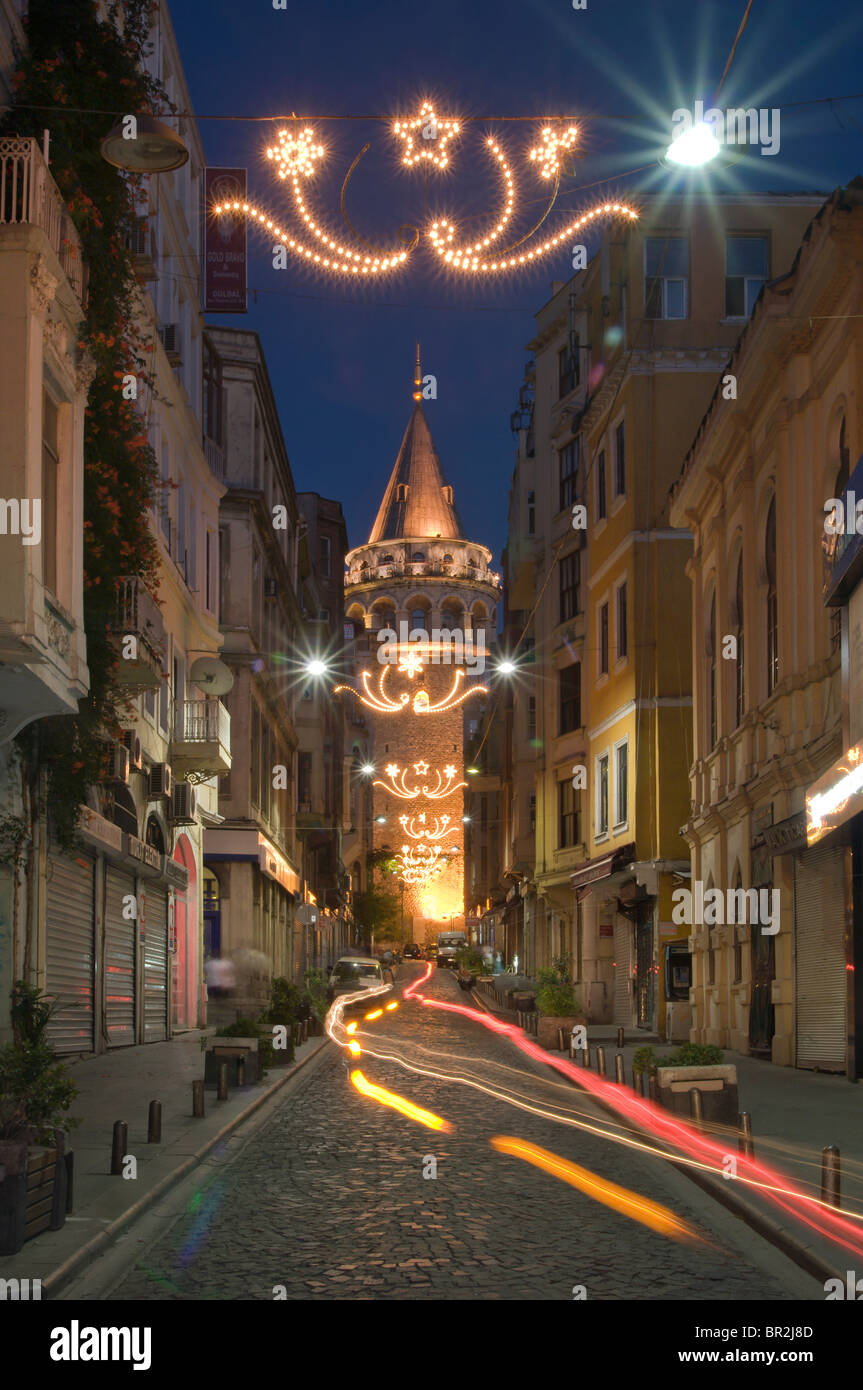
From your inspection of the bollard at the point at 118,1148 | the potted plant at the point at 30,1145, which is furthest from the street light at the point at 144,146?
the bollard at the point at 118,1148

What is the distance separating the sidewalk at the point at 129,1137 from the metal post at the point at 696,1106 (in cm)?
464

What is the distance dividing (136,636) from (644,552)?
17484 mm

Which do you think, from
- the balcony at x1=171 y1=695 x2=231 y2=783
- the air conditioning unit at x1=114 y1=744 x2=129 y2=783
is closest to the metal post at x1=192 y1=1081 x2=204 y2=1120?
the air conditioning unit at x1=114 y1=744 x2=129 y2=783

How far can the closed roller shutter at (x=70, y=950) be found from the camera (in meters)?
21.1

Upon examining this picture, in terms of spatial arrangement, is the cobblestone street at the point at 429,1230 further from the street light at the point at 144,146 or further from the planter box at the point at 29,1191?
the street light at the point at 144,146

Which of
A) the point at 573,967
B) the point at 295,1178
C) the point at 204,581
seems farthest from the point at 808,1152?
the point at 573,967

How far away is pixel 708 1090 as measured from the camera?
1552 cm

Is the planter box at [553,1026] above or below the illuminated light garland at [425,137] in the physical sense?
below

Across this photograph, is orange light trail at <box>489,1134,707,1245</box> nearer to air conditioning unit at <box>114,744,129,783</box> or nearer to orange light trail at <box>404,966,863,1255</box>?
orange light trail at <box>404,966,863,1255</box>

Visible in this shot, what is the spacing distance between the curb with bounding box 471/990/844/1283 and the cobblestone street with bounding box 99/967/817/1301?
10cm

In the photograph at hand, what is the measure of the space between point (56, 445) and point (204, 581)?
66.8 ft

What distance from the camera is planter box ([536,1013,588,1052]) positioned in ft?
94.0

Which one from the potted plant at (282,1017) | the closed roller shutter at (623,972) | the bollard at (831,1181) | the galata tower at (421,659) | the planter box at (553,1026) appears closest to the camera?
the bollard at (831,1181)

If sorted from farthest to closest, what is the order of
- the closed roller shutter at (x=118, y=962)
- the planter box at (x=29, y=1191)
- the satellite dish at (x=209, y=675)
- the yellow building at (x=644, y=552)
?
the yellow building at (x=644, y=552) → the satellite dish at (x=209, y=675) → the closed roller shutter at (x=118, y=962) → the planter box at (x=29, y=1191)
